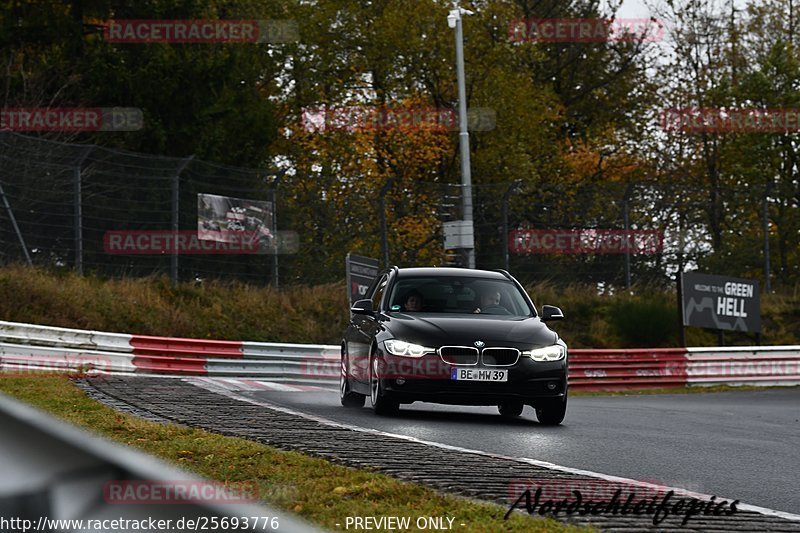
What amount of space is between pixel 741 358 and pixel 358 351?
15.6 metres

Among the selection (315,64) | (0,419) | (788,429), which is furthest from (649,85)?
(0,419)

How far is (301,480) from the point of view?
23.0ft

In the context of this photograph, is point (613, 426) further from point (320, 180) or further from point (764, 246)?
point (764, 246)

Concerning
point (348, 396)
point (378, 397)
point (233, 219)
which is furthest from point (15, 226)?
point (378, 397)

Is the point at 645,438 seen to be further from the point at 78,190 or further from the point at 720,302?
the point at 720,302

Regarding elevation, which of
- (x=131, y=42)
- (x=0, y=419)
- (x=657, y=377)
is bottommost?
(x=657, y=377)

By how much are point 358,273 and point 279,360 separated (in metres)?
2.12

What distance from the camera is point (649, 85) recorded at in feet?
172

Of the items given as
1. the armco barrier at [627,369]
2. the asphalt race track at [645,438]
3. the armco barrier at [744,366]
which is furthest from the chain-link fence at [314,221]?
the asphalt race track at [645,438]

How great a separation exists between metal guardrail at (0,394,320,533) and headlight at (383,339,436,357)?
10561 mm

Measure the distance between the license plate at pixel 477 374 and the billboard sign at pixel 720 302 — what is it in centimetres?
1611

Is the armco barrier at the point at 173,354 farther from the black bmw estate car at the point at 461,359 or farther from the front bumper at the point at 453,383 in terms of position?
the front bumper at the point at 453,383

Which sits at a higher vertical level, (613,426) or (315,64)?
(315,64)

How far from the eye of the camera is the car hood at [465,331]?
12766mm
